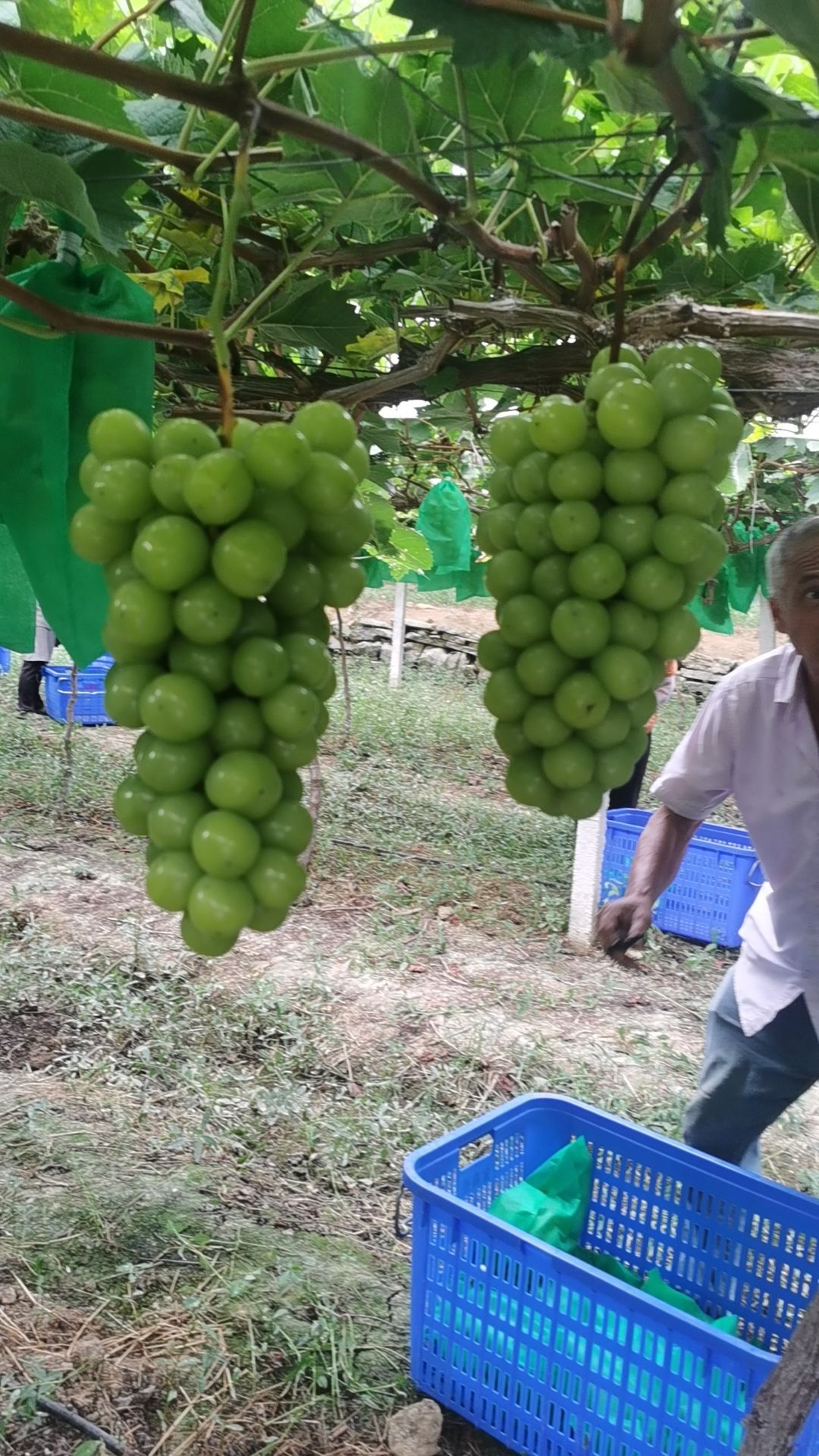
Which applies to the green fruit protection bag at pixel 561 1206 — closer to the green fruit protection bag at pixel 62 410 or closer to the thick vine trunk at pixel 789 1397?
the thick vine trunk at pixel 789 1397

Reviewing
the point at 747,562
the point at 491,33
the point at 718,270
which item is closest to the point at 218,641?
the point at 491,33

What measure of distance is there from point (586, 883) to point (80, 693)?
4245mm

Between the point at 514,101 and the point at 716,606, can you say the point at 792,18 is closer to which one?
the point at 514,101

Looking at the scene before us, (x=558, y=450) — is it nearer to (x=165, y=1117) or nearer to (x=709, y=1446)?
(x=709, y=1446)

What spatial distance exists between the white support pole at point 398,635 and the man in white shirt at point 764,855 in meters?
7.51

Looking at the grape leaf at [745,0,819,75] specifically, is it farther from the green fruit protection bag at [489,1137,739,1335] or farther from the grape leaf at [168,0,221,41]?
the green fruit protection bag at [489,1137,739,1335]

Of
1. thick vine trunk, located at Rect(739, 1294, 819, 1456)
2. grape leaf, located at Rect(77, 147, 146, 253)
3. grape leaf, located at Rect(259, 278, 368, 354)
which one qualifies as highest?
grape leaf, located at Rect(77, 147, 146, 253)

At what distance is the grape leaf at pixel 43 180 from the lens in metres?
0.91

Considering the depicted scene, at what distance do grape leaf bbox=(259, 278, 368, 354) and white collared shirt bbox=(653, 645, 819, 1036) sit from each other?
41.1 inches

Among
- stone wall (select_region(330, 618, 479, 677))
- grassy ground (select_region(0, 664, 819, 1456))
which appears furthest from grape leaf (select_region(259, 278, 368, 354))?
stone wall (select_region(330, 618, 479, 677))

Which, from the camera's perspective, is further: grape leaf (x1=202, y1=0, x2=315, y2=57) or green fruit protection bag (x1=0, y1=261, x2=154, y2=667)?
green fruit protection bag (x1=0, y1=261, x2=154, y2=667)

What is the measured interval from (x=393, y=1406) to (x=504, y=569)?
1.97 m

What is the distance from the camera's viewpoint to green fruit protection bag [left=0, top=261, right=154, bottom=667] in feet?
3.58

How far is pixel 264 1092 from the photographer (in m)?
3.15
